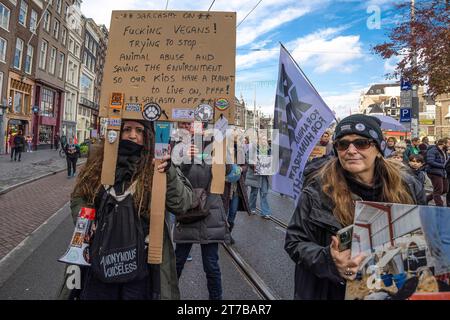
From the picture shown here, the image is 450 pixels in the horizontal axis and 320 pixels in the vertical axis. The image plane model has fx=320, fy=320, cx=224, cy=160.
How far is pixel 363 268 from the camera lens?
125 cm

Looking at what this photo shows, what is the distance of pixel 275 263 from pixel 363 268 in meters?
3.22

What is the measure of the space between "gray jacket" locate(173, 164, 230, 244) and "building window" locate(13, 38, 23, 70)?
2861 centimetres

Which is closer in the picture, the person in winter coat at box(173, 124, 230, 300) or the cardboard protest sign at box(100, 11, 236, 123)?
the cardboard protest sign at box(100, 11, 236, 123)

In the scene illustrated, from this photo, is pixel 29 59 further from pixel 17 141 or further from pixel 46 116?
pixel 17 141

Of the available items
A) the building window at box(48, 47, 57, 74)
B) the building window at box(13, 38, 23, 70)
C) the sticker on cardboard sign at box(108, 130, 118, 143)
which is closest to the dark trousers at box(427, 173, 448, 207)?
the sticker on cardboard sign at box(108, 130, 118, 143)

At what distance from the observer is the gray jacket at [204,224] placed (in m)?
3.04

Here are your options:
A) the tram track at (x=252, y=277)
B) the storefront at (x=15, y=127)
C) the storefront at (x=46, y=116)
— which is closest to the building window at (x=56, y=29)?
the storefront at (x=46, y=116)

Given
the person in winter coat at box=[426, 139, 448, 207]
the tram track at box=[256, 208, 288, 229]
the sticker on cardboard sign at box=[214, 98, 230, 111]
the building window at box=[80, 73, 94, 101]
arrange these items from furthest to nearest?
the building window at box=[80, 73, 94, 101] → the person in winter coat at box=[426, 139, 448, 207] → the tram track at box=[256, 208, 288, 229] → the sticker on cardboard sign at box=[214, 98, 230, 111]

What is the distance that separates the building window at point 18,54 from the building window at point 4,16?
72.1 inches

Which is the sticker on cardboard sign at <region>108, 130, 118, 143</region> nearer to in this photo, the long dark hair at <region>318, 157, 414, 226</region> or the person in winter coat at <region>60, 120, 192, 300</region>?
the person in winter coat at <region>60, 120, 192, 300</region>

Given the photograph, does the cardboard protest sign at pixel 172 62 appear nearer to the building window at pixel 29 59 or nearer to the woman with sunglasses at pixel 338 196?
the woman with sunglasses at pixel 338 196

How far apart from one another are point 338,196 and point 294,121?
1.74 meters

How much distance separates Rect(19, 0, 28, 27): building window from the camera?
2553cm

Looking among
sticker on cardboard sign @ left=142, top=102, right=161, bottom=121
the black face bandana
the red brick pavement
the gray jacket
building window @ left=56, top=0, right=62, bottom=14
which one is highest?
building window @ left=56, top=0, right=62, bottom=14
